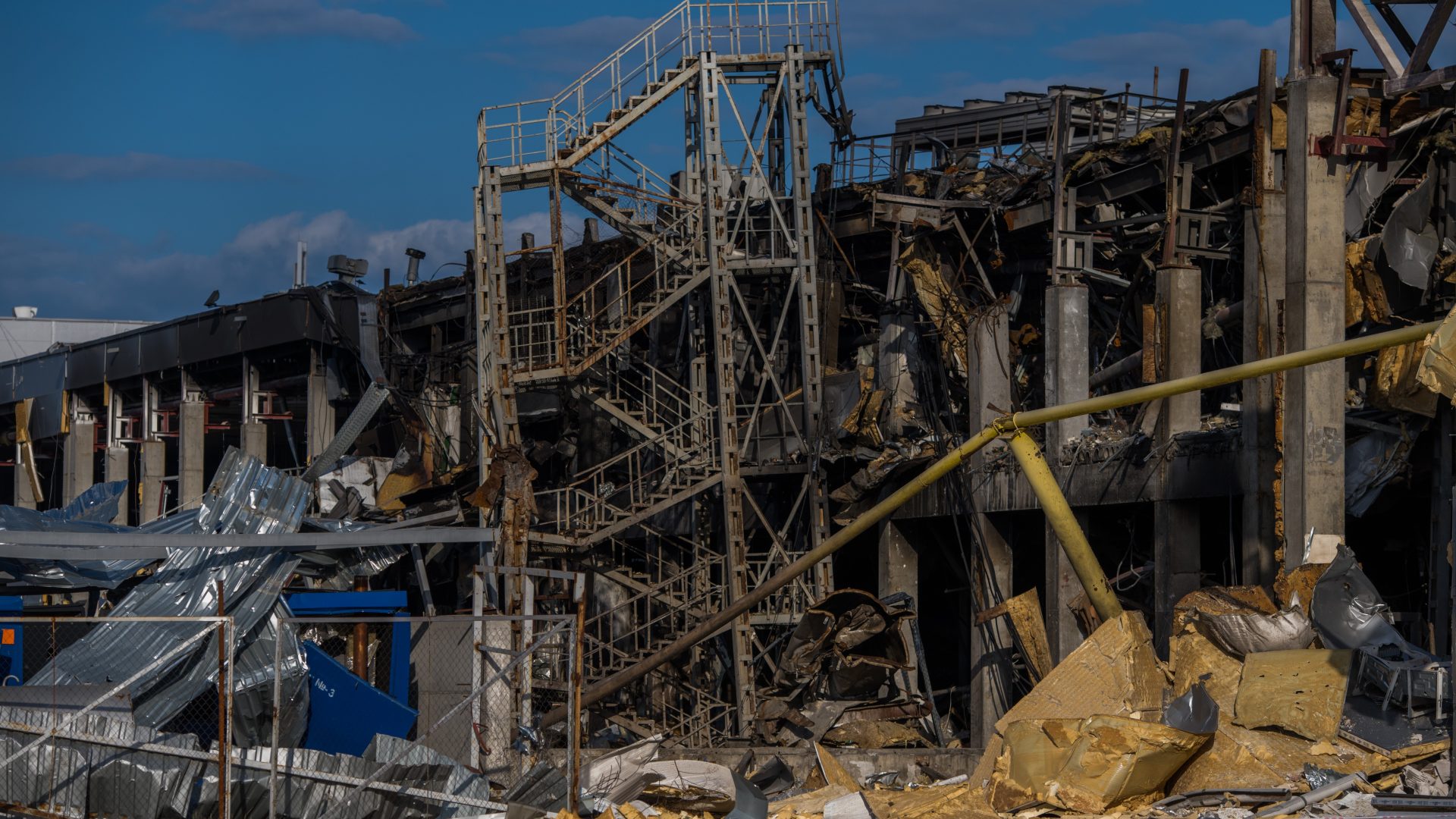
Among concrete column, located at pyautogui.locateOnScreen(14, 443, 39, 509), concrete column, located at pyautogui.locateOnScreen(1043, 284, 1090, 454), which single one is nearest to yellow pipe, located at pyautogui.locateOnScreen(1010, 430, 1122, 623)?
concrete column, located at pyautogui.locateOnScreen(1043, 284, 1090, 454)

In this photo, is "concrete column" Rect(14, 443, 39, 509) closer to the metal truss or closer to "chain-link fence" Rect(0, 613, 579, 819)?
"chain-link fence" Rect(0, 613, 579, 819)

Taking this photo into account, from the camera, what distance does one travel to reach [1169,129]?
2331 cm

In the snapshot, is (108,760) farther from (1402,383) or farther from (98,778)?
(1402,383)

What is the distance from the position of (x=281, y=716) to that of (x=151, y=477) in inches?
1028

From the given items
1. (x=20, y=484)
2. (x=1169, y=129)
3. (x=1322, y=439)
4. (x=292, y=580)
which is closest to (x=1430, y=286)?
(x=1322, y=439)

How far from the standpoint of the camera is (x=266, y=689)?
19.4 m

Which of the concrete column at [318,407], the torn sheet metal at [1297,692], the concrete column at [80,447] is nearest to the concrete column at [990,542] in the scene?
the torn sheet metal at [1297,692]

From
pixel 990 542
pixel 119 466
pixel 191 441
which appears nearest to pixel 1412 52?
pixel 990 542

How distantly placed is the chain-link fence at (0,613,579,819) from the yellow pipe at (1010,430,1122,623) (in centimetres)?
545

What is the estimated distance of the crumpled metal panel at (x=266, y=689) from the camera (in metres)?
18.5

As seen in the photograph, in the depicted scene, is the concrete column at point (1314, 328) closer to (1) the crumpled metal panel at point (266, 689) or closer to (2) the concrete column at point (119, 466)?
(1) the crumpled metal panel at point (266, 689)

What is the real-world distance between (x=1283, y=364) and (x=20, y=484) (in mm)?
43147

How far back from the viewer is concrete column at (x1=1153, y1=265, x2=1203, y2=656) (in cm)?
1977

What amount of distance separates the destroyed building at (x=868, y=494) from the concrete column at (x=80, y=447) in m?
11.8
